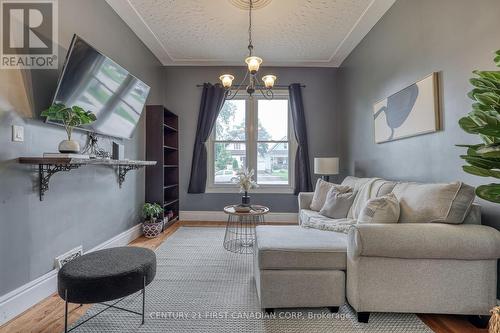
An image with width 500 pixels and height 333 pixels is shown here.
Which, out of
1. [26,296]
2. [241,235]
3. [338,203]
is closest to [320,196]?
[338,203]

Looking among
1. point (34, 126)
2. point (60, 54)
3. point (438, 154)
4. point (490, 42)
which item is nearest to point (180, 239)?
point (34, 126)

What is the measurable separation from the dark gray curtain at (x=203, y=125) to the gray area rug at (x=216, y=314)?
2187mm

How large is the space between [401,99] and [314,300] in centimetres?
227

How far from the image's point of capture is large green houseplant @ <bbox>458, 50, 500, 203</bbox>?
1.14 meters

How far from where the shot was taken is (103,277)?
4.74 feet

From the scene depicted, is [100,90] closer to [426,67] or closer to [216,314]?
[216,314]

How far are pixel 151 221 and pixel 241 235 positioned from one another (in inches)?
53.5

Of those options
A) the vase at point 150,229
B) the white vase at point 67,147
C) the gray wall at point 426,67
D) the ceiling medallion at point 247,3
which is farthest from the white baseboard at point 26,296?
the gray wall at point 426,67

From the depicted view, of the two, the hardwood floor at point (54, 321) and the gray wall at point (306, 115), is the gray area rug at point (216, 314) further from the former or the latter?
the gray wall at point (306, 115)

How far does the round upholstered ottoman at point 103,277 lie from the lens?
1.42 m

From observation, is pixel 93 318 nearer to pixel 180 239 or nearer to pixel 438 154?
pixel 180 239

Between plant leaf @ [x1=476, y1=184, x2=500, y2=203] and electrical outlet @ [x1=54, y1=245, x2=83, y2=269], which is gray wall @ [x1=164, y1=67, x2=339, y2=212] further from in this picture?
plant leaf @ [x1=476, y1=184, x2=500, y2=203]
